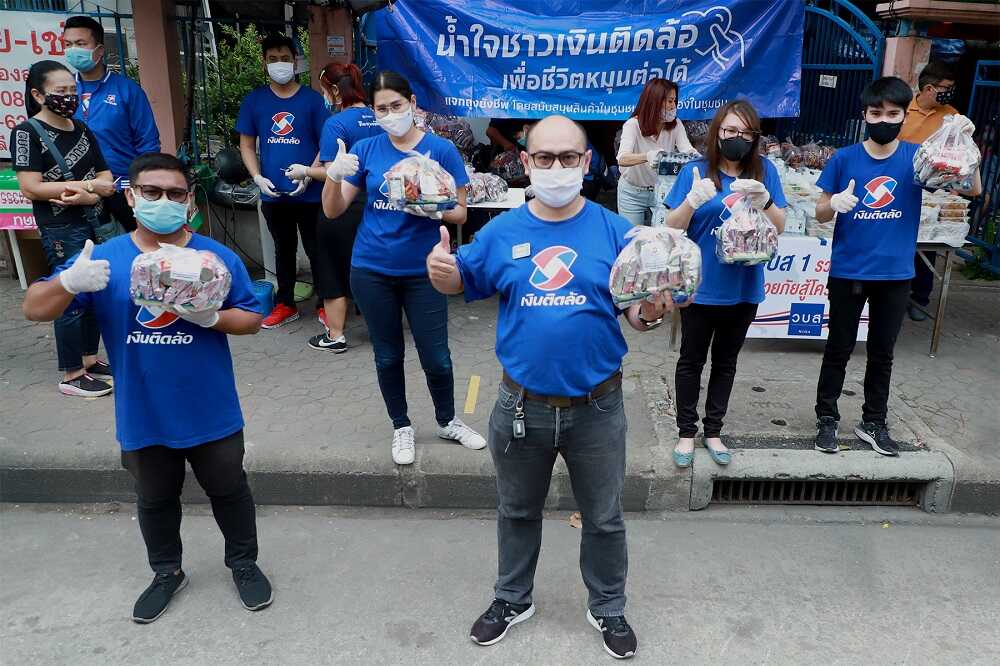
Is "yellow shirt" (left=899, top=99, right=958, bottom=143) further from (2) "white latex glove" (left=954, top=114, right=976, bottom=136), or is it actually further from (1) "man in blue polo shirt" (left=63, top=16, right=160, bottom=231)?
(1) "man in blue polo shirt" (left=63, top=16, right=160, bottom=231)

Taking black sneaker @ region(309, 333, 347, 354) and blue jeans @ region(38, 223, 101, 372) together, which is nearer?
blue jeans @ region(38, 223, 101, 372)

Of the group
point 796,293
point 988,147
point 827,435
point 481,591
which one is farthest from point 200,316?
point 988,147

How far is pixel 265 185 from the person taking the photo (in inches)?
232

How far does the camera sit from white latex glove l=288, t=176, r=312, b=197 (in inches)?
227

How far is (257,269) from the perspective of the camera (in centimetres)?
747

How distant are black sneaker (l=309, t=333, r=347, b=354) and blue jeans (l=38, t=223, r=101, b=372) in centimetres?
145

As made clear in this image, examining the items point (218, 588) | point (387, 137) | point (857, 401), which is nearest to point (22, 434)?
point (218, 588)

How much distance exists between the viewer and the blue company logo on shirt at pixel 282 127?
5898 millimetres

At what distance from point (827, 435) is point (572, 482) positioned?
6.78ft

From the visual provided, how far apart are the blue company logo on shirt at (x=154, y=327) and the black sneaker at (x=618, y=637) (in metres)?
1.95

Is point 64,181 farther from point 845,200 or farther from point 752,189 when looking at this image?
point 845,200

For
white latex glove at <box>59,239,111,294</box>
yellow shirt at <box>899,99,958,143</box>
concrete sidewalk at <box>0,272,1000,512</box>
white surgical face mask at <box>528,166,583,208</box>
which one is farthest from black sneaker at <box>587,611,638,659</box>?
yellow shirt at <box>899,99,958,143</box>

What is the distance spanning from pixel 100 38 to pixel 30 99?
1007 mm

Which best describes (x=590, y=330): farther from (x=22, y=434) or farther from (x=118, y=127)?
(x=118, y=127)
